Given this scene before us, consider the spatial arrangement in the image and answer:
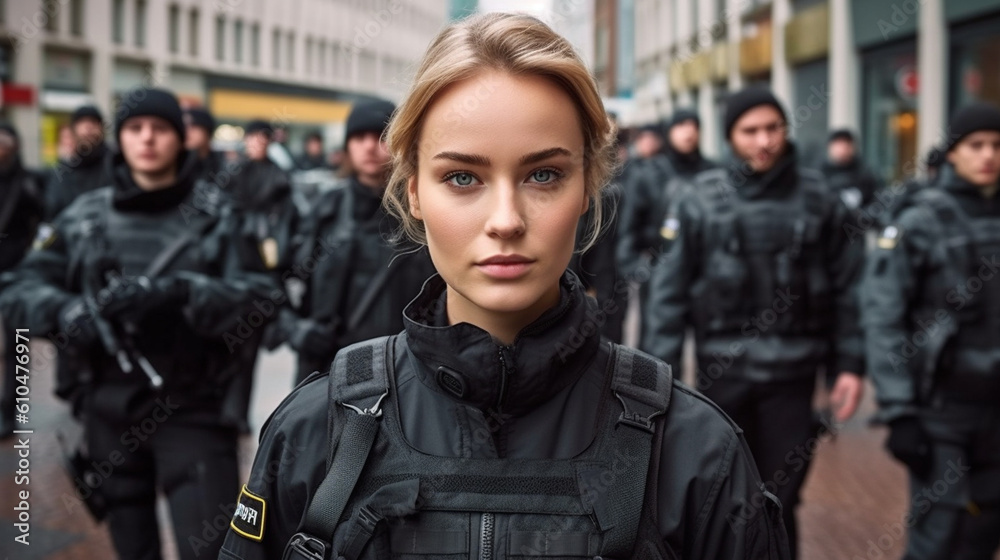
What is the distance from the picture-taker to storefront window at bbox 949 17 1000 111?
12.6m

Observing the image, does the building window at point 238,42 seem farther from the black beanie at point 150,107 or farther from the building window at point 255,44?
the black beanie at point 150,107

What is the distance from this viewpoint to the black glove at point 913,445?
4.64m

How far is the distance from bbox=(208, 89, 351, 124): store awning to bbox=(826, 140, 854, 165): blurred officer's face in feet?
96.5

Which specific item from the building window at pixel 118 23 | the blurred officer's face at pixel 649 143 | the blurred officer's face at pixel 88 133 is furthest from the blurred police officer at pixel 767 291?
the building window at pixel 118 23

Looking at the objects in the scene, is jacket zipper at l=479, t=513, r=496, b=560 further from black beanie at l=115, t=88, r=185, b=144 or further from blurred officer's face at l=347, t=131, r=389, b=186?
blurred officer's face at l=347, t=131, r=389, b=186

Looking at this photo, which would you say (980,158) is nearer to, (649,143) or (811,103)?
(649,143)

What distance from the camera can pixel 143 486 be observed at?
440cm

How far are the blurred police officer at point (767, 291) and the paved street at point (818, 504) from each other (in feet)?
2.92

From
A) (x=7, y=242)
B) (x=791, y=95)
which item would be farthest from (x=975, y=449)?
(x=791, y=95)

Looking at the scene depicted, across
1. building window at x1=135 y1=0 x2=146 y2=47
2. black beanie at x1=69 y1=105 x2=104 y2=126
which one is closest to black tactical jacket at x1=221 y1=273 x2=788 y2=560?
black beanie at x1=69 y1=105 x2=104 y2=126

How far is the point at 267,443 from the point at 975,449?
3638 millimetres

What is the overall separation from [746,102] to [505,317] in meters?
3.62

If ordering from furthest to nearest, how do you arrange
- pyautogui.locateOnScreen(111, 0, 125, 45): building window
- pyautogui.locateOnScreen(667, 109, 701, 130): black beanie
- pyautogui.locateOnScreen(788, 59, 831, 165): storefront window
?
pyautogui.locateOnScreen(111, 0, 125, 45): building window
pyautogui.locateOnScreen(788, 59, 831, 165): storefront window
pyautogui.locateOnScreen(667, 109, 701, 130): black beanie

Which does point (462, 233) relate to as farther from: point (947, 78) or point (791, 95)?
point (791, 95)
